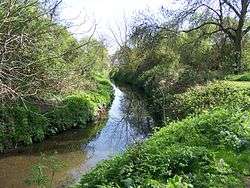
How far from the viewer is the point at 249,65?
37.8 metres

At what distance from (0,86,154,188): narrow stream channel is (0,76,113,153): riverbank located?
46 centimetres

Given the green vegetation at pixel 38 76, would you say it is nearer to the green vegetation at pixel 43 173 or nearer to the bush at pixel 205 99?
the green vegetation at pixel 43 173

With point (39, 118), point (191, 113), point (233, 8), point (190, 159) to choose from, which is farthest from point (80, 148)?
point (233, 8)

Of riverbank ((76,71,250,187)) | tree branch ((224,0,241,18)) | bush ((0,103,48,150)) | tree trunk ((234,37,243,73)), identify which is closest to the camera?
riverbank ((76,71,250,187))

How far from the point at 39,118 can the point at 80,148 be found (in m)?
2.83

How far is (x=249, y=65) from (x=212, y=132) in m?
26.4

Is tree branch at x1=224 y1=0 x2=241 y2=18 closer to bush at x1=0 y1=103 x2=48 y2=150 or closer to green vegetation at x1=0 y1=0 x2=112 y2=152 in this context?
green vegetation at x1=0 y1=0 x2=112 y2=152

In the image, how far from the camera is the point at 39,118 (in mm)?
21672

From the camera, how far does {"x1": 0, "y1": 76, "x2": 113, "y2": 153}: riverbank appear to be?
1961cm

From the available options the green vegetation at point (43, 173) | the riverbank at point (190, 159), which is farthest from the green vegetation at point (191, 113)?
the green vegetation at point (43, 173)

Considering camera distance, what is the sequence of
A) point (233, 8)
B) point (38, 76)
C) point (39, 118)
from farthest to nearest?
point (233, 8) → point (39, 118) → point (38, 76)

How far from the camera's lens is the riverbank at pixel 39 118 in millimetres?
19609

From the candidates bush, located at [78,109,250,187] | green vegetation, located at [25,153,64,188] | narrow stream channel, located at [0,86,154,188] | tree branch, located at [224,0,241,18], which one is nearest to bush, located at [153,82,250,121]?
narrow stream channel, located at [0,86,154,188]

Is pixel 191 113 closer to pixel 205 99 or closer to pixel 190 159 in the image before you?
pixel 205 99
